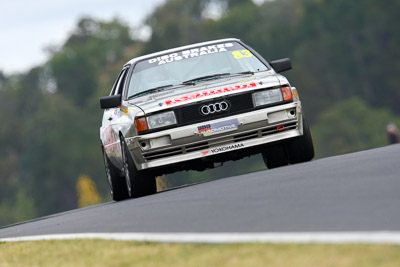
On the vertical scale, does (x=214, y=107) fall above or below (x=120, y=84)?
below

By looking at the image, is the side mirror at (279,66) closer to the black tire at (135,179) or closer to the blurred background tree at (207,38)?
the black tire at (135,179)

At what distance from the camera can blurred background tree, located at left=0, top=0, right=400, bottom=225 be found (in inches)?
4380

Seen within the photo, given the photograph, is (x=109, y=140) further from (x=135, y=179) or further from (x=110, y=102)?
(x=135, y=179)

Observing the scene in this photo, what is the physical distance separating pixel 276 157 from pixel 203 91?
153cm

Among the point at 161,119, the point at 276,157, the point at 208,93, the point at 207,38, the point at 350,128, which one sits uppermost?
the point at 207,38

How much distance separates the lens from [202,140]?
12.1 m

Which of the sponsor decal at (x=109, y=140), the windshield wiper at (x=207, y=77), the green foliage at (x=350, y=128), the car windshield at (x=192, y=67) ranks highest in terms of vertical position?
the car windshield at (x=192, y=67)

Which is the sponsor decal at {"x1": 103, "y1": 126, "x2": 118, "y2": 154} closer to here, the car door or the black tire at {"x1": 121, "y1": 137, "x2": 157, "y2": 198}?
the car door

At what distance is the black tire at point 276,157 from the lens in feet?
43.6

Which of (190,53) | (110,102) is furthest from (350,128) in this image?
(110,102)

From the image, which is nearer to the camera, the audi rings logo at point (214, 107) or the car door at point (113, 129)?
the audi rings logo at point (214, 107)

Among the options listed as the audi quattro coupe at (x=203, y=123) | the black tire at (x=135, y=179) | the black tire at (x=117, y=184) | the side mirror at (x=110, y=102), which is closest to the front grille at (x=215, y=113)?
the audi quattro coupe at (x=203, y=123)

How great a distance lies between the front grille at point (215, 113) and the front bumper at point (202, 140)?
0.07m

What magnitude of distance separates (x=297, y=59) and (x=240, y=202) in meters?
126
